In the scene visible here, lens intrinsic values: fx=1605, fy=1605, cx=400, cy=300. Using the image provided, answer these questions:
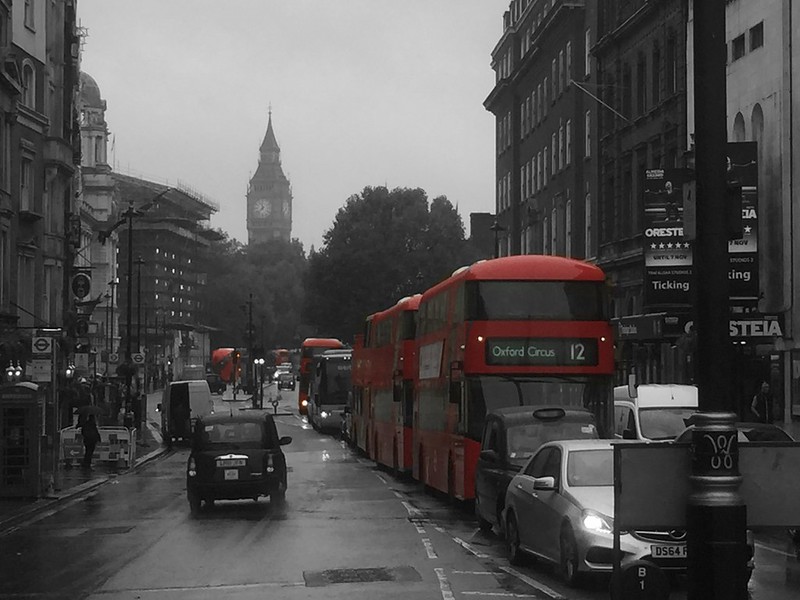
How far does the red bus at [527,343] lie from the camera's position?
25.4 meters

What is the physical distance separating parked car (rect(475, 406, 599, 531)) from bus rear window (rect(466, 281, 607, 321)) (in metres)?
2.72

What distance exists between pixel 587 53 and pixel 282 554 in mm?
46669

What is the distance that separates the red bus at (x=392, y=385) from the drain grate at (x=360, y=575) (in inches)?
685

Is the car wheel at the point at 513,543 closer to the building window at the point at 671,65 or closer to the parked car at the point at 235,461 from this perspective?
the parked car at the point at 235,461

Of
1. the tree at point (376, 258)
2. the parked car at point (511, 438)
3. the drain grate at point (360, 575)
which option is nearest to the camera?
the drain grate at point (360, 575)

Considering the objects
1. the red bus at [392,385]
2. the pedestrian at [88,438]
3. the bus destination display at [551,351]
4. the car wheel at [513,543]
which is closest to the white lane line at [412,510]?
the bus destination display at [551,351]

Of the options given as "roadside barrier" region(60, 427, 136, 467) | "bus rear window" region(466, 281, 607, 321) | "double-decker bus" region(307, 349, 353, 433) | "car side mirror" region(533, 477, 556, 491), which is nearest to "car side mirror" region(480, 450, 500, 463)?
"bus rear window" region(466, 281, 607, 321)

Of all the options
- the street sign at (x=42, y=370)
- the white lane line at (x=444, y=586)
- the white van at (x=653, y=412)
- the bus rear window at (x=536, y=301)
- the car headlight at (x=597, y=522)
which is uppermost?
the bus rear window at (x=536, y=301)

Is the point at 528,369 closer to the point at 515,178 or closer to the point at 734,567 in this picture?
the point at 734,567

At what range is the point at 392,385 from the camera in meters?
39.8

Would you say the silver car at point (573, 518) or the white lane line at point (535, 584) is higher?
the silver car at point (573, 518)

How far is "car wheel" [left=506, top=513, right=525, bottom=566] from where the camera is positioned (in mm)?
18094

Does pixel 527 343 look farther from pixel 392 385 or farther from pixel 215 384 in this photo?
pixel 215 384

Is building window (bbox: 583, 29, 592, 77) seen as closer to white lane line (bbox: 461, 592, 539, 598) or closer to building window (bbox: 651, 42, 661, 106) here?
building window (bbox: 651, 42, 661, 106)
